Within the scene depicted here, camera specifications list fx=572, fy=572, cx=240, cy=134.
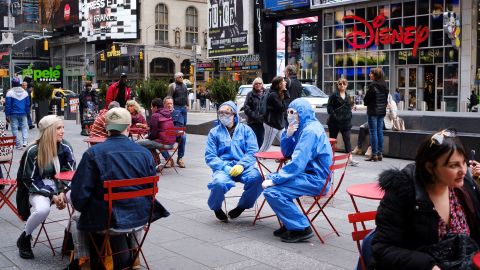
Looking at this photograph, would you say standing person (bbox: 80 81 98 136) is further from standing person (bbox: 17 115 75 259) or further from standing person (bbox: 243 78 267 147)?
standing person (bbox: 17 115 75 259)

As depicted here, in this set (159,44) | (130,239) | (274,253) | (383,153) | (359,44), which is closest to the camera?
(130,239)

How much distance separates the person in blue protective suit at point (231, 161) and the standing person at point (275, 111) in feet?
13.0

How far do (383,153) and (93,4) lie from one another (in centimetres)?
6150

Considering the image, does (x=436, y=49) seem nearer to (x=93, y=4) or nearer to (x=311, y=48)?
(x=311, y=48)

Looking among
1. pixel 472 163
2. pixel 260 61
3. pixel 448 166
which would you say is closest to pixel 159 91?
pixel 472 163

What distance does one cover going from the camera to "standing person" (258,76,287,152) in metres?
10.8

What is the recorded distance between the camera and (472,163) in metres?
4.37

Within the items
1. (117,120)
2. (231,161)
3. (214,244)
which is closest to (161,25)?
(231,161)

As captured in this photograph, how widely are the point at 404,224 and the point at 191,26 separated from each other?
67403 mm

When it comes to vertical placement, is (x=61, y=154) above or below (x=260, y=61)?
below

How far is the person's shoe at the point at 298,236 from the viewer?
5.75 m

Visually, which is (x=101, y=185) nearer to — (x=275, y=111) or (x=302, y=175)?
(x=302, y=175)

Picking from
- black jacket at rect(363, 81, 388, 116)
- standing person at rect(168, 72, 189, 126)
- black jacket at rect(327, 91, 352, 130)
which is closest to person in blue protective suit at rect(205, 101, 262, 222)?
black jacket at rect(327, 91, 352, 130)

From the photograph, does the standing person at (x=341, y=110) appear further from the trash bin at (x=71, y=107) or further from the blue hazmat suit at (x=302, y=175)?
the trash bin at (x=71, y=107)
